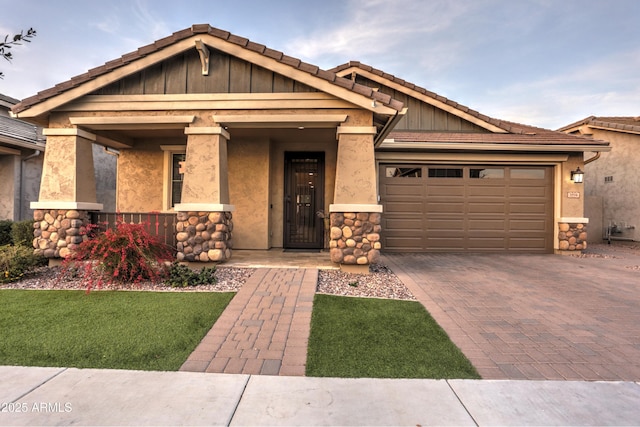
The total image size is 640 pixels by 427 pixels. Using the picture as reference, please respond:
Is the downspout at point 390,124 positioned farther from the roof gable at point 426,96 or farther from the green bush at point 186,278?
the green bush at point 186,278

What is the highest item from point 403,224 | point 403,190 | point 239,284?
point 403,190

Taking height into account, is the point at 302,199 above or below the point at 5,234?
above

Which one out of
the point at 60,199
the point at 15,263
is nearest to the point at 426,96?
the point at 60,199

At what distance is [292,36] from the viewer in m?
12.5

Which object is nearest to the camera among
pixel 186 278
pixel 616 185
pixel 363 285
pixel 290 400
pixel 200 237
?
pixel 290 400

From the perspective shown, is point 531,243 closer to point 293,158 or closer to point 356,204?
point 356,204

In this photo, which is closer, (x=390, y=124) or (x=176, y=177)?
(x=390, y=124)

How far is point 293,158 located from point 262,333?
6547mm

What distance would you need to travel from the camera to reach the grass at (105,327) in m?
3.13

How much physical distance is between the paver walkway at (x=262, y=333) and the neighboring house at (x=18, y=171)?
993 centimetres

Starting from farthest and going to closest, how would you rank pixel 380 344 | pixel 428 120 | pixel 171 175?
pixel 428 120 → pixel 171 175 → pixel 380 344

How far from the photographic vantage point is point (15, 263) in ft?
19.4

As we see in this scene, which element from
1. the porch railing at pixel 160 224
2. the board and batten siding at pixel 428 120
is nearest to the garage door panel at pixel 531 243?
the board and batten siding at pixel 428 120

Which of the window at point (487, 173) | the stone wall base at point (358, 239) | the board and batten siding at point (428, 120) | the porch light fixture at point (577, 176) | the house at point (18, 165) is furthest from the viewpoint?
the board and batten siding at point (428, 120)
